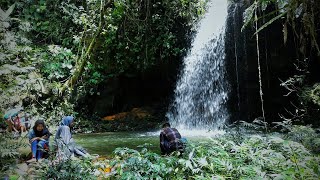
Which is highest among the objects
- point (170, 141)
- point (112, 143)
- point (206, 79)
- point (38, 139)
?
point (206, 79)

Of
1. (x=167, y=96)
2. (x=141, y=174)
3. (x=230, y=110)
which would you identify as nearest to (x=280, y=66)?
(x=230, y=110)

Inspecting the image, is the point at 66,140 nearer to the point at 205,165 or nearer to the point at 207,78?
the point at 205,165

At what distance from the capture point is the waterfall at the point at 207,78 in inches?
560

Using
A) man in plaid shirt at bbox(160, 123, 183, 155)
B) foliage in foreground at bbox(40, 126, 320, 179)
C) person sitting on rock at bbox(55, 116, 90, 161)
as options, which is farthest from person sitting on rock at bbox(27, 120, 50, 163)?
man in plaid shirt at bbox(160, 123, 183, 155)

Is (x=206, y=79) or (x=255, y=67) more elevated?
(x=255, y=67)

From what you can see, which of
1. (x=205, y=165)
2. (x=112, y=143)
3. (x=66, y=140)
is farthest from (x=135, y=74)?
(x=205, y=165)

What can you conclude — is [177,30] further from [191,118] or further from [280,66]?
[280,66]

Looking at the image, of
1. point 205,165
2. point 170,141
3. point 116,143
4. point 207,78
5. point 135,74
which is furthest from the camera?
point 135,74

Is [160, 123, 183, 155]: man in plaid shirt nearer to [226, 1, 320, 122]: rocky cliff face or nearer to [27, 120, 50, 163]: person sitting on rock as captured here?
[27, 120, 50, 163]: person sitting on rock

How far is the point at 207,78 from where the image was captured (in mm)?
14469

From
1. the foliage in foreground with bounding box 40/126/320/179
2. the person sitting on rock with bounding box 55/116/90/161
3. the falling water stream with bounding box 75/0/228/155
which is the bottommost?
the foliage in foreground with bounding box 40/126/320/179

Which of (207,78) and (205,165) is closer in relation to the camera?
(205,165)

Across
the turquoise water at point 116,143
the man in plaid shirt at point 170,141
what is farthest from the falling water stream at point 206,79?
the man in plaid shirt at point 170,141

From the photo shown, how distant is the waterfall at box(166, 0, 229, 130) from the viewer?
14.2 metres
